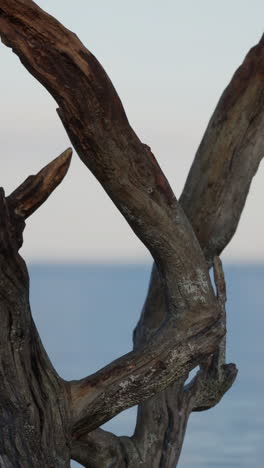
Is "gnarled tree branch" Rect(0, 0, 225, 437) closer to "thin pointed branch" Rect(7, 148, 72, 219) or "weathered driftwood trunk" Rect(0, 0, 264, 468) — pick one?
"weathered driftwood trunk" Rect(0, 0, 264, 468)

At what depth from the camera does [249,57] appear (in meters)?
8.52

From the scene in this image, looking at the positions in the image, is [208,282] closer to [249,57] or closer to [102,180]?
[102,180]

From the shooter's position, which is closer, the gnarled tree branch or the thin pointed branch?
the gnarled tree branch


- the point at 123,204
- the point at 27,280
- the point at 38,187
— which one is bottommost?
the point at 27,280

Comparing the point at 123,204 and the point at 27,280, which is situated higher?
the point at 123,204

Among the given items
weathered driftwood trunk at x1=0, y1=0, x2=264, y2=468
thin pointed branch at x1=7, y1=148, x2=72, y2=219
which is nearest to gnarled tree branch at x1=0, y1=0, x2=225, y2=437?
weathered driftwood trunk at x1=0, y1=0, x2=264, y2=468

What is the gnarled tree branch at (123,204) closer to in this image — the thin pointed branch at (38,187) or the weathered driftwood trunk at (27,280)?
the weathered driftwood trunk at (27,280)

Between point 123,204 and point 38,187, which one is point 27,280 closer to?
point 38,187

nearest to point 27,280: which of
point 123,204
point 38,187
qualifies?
point 38,187

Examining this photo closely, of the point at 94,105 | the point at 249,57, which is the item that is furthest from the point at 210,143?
the point at 94,105

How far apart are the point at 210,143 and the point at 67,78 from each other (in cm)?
249

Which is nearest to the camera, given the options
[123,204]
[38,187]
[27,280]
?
[38,187]

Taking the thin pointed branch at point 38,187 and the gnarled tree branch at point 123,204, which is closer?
the gnarled tree branch at point 123,204

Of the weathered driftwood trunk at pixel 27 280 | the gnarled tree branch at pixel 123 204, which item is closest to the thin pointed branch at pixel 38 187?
the weathered driftwood trunk at pixel 27 280
